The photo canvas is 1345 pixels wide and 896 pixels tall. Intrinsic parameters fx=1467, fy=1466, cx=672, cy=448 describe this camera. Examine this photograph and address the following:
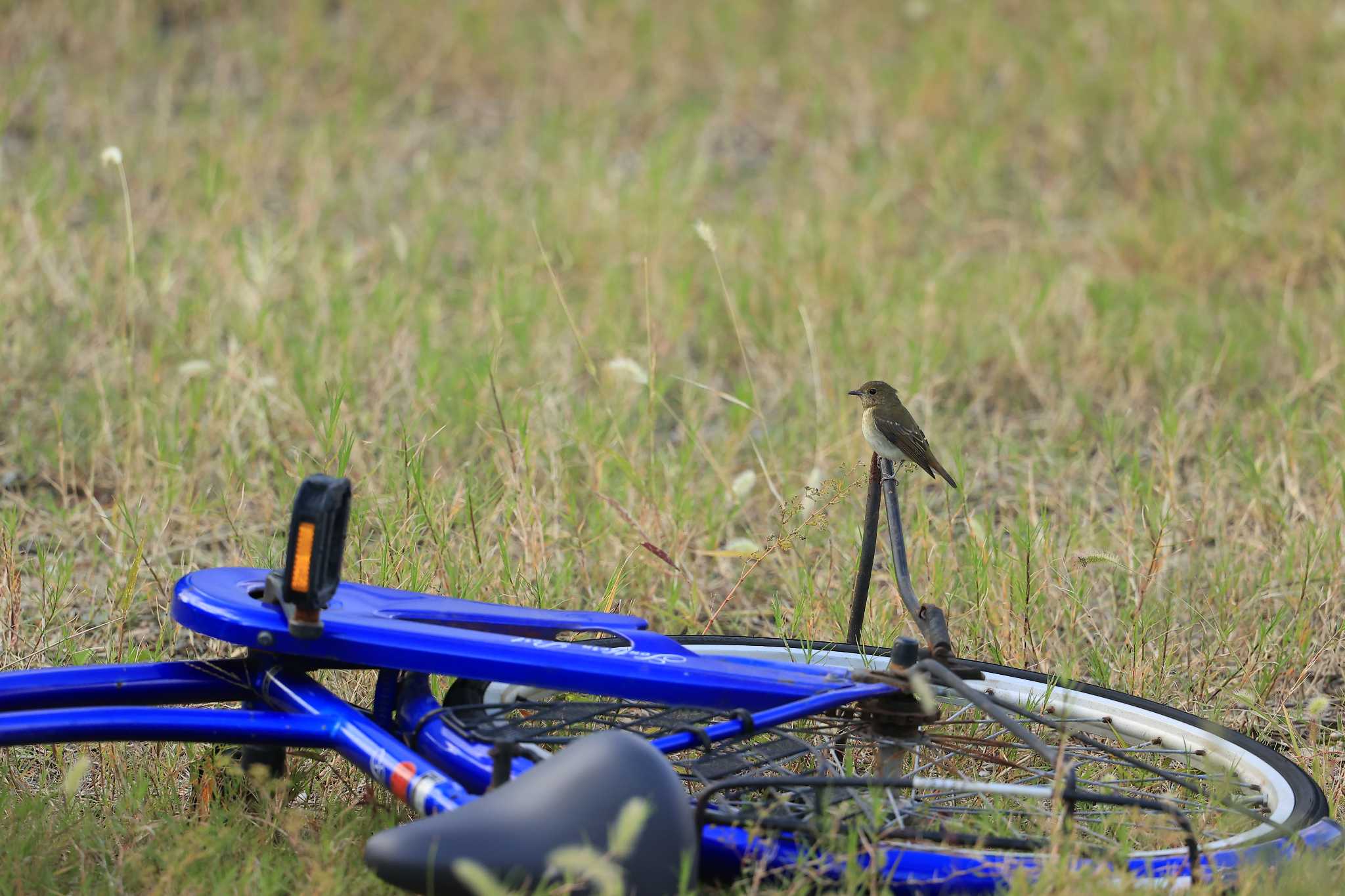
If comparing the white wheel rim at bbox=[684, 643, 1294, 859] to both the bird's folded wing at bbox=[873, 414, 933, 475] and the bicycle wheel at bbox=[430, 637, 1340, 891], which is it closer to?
the bicycle wheel at bbox=[430, 637, 1340, 891]

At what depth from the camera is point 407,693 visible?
2.13 metres

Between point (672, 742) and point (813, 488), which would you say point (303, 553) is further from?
point (813, 488)

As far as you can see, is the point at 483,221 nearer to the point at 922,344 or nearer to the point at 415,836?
the point at 922,344

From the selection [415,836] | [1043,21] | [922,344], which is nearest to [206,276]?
[922,344]

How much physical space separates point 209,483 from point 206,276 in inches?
47.1

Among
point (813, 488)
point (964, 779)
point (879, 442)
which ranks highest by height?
point (879, 442)

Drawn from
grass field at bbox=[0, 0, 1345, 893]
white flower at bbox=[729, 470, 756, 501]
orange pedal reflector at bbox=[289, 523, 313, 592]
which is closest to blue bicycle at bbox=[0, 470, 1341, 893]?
orange pedal reflector at bbox=[289, 523, 313, 592]

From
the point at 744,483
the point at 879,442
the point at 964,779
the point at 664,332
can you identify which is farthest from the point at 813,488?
the point at 664,332

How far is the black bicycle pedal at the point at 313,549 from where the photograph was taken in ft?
6.57

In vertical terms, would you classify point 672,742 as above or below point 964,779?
above

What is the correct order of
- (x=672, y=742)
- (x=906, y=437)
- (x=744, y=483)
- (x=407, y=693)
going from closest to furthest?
(x=672, y=742), (x=407, y=693), (x=906, y=437), (x=744, y=483)

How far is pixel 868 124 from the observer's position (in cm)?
650

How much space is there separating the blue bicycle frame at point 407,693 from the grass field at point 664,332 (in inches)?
5.2

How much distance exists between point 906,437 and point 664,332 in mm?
2014
